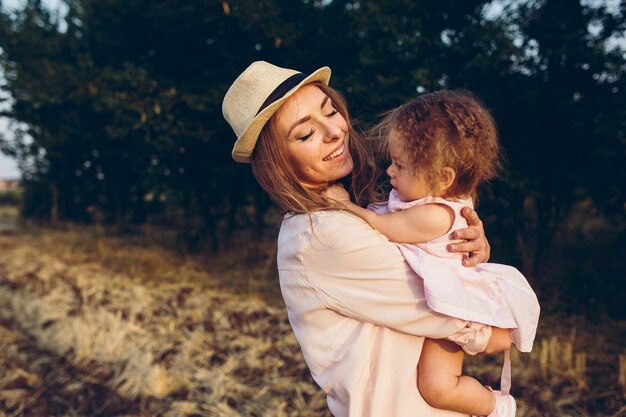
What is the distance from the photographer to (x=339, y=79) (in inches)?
213

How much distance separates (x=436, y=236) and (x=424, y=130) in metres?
0.31

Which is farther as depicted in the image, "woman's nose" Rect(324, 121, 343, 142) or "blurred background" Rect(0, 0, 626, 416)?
"blurred background" Rect(0, 0, 626, 416)

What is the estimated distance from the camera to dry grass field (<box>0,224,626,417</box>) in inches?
148

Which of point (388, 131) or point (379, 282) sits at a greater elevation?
point (388, 131)

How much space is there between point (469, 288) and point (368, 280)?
0.93ft

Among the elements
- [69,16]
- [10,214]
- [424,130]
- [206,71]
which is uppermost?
[69,16]

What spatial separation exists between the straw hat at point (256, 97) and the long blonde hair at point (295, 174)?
5 cm

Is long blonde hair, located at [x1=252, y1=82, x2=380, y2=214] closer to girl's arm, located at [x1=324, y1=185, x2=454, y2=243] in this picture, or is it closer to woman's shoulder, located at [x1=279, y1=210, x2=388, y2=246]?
woman's shoulder, located at [x1=279, y1=210, x2=388, y2=246]

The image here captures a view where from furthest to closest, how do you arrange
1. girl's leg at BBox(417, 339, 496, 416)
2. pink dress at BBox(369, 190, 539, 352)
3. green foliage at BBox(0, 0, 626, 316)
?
green foliage at BBox(0, 0, 626, 316)
girl's leg at BBox(417, 339, 496, 416)
pink dress at BBox(369, 190, 539, 352)

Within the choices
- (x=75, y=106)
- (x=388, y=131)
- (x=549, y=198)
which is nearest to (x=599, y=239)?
(x=549, y=198)

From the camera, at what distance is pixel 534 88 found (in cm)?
483

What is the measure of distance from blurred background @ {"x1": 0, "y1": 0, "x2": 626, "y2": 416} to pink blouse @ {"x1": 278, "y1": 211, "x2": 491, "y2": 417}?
93cm

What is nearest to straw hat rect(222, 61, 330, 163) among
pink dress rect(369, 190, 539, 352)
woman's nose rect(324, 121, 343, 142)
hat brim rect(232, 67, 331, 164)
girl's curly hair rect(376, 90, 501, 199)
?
hat brim rect(232, 67, 331, 164)

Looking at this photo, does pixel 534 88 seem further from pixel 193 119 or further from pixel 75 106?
pixel 75 106
